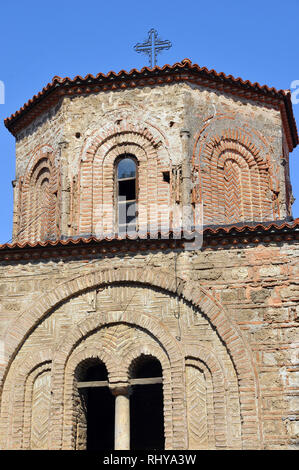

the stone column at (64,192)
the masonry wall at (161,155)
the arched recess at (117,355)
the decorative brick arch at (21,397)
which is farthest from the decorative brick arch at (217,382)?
the stone column at (64,192)

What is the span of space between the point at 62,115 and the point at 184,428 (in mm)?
7508

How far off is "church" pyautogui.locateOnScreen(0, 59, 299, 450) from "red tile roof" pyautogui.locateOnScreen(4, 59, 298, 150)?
34mm

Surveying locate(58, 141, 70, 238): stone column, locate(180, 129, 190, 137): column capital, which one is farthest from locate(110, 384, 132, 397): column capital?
locate(180, 129, 190, 137): column capital

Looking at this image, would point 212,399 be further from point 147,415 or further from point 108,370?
point 147,415

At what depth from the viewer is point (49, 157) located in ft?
52.3

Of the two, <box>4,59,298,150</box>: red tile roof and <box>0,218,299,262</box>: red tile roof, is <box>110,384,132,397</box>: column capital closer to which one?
<box>0,218,299,262</box>: red tile roof

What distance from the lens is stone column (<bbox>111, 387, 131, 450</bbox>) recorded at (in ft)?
40.4

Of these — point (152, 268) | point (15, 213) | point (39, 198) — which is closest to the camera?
point (152, 268)

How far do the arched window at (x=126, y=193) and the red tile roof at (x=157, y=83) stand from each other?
1.72m

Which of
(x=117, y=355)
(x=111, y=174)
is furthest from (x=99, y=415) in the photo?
(x=111, y=174)

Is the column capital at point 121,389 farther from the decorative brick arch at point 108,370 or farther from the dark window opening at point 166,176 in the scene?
the dark window opening at point 166,176

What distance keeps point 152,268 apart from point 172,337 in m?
1.36

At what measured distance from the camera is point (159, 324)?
12680 mm

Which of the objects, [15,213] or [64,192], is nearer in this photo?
[64,192]
